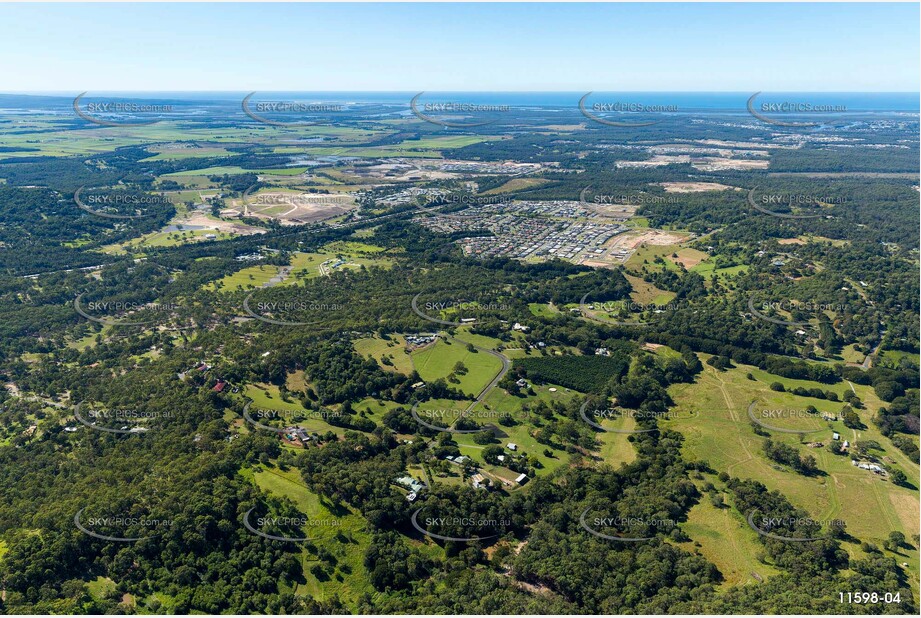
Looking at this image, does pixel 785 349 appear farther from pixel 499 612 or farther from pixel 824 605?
pixel 499 612

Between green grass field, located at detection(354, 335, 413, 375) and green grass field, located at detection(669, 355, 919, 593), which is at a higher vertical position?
green grass field, located at detection(354, 335, 413, 375)

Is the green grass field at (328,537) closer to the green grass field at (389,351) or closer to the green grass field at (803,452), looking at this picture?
the green grass field at (389,351)

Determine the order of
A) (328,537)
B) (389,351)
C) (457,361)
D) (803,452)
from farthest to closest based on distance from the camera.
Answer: (389,351)
(457,361)
(803,452)
(328,537)

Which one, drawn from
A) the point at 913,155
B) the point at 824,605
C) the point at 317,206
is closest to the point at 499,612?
the point at 824,605

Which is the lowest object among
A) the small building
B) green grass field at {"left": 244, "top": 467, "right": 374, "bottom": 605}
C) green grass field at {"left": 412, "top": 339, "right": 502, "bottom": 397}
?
green grass field at {"left": 244, "top": 467, "right": 374, "bottom": 605}

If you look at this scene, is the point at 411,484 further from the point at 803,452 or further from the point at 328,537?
the point at 803,452

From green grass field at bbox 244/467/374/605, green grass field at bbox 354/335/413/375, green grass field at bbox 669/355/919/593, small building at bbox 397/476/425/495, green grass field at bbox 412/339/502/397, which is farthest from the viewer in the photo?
green grass field at bbox 354/335/413/375

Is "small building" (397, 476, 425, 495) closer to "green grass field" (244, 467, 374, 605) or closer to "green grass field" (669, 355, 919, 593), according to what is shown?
"green grass field" (244, 467, 374, 605)

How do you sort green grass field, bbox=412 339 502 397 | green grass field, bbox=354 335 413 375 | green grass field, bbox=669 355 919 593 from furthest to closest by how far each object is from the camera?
green grass field, bbox=354 335 413 375 → green grass field, bbox=412 339 502 397 → green grass field, bbox=669 355 919 593

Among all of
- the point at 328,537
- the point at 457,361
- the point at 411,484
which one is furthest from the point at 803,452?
the point at 328,537

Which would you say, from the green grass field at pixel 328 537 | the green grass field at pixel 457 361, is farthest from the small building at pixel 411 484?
the green grass field at pixel 457 361

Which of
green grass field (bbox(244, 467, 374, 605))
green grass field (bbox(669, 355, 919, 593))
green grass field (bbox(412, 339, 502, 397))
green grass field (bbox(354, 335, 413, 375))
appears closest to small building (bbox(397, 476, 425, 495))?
green grass field (bbox(244, 467, 374, 605))
